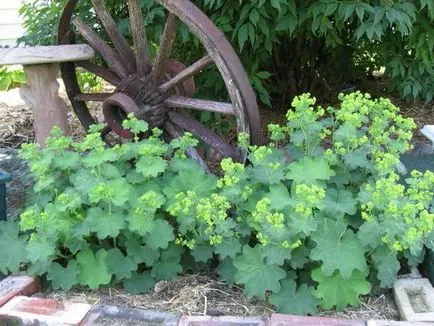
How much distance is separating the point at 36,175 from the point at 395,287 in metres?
1.49

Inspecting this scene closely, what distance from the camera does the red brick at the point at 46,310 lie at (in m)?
2.14

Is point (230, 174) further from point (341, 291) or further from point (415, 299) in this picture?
point (415, 299)

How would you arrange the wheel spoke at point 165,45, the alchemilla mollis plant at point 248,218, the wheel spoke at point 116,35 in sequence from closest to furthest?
1. the alchemilla mollis plant at point 248,218
2. the wheel spoke at point 165,45
3. the wheel spoke at point 116,35

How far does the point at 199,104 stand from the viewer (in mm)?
3195

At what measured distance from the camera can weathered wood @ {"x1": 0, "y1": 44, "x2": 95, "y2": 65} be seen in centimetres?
331

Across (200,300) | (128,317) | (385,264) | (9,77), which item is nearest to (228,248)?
(200,300)

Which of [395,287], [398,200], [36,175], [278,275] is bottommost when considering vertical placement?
[395,287]

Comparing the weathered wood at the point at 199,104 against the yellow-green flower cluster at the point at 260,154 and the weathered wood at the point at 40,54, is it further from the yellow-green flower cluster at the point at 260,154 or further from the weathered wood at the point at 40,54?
the weathered wood at the point at 40,54

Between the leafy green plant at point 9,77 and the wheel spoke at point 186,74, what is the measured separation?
10.5 feet

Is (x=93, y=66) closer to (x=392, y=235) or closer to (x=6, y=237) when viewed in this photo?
(x=6, y=237)

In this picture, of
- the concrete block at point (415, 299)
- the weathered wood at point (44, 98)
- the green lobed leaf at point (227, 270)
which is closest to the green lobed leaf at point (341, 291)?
the concrete block at point (415, 299)

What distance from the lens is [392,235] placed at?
80.3 inches

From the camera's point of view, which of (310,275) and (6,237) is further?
(6,237)

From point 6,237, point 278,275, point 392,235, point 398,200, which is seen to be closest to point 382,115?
point 398,200
